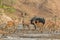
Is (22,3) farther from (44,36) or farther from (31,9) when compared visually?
(44,36)

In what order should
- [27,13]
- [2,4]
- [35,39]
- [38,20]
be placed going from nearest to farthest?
1. [35,39]
2. [38,20]
3. [2,4]
4. [27,13]

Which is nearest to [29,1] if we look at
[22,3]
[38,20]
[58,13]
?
[22,3]

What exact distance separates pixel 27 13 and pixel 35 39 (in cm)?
1730

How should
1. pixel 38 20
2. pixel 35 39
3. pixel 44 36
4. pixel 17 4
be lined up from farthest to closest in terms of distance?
pixel 17 4, pixel 38 20, pixel 44 36, pixel 35 39

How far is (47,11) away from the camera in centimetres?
2777

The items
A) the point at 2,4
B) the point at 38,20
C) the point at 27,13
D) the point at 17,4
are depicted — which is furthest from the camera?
the point at 17,4

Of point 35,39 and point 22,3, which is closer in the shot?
point 35,39

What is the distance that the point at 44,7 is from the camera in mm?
28234

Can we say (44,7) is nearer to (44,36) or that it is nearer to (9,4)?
(9,4)

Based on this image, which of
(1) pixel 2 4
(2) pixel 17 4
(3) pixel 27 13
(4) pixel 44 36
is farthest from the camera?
(2) pixel 17 4

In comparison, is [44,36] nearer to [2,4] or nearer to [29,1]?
[2,4]

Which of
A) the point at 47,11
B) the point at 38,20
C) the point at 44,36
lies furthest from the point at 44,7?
the point at 44,36

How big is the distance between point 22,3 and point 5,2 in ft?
14.1

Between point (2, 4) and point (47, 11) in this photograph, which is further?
point (47, 11)
